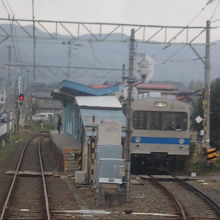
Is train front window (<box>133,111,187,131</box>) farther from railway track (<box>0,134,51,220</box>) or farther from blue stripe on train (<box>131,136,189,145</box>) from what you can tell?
railway track (<box>0,134,51,220</box>)

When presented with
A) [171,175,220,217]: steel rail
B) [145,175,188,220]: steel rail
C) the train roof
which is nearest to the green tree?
the train roof

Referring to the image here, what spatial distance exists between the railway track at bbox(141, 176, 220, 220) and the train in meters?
2.10

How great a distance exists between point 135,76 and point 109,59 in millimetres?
188661

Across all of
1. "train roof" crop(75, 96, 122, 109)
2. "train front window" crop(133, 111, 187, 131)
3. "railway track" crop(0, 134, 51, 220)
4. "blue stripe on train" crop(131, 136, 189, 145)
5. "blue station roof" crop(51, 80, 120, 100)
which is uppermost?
"blue station roof" crop(51, 80, 120, 100)

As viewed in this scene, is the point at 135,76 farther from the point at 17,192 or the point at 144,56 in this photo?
the point at 17,192

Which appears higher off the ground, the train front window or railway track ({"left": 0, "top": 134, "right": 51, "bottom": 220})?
the train front window

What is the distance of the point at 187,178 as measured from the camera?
15414mm

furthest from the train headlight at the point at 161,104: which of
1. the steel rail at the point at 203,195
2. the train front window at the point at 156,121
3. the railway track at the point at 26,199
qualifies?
the railway track at the point at 26,199

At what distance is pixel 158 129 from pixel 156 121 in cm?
27

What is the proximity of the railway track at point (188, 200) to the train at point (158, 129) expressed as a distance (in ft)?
6.88

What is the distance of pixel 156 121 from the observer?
17.0 meters

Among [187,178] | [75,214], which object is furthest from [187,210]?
[187,178]

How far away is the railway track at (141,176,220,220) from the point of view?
9492 millimetres

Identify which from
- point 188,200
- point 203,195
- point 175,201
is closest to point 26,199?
point 175,201
